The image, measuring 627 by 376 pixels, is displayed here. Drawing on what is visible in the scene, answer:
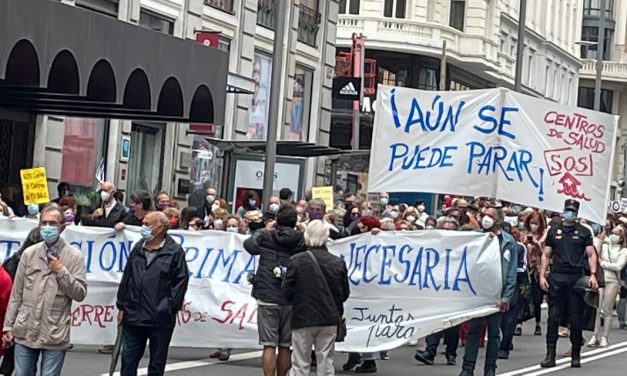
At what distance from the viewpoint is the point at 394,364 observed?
57.9ft

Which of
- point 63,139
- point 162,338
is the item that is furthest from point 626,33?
point 162,338

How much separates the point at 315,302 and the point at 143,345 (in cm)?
163

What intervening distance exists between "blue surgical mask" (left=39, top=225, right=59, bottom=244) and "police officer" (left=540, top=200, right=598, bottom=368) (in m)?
→ 8.01

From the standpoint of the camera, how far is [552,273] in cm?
1816

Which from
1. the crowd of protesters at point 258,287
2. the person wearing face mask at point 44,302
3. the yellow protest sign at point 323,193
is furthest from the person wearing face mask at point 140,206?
the yellow protest sign at point 323,193

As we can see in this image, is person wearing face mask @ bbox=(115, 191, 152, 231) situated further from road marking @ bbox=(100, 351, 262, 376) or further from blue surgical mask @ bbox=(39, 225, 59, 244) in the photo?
blue surgical mask @ bbox=(39, 225, 59, 244)

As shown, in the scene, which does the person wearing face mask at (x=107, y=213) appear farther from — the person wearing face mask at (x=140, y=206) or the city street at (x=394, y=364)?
the city street at (x=394, y=364)

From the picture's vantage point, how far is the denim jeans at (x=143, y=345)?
1227 cm

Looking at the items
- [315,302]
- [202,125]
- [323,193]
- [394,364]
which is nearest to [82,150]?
[202,125]

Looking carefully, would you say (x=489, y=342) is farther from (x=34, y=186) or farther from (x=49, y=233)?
(x=34, y=186)

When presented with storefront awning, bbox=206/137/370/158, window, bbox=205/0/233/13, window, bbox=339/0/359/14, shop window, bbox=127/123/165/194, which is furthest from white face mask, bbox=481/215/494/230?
window, bbox=339/0/359/14

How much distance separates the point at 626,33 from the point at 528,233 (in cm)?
7187

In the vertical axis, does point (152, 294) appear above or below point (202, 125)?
below

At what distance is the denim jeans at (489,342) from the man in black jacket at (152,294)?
4.01 m
